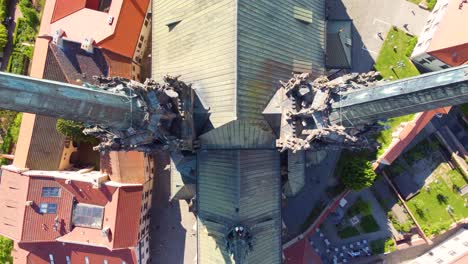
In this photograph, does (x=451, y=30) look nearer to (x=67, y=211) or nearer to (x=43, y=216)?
(x=67, y=211)

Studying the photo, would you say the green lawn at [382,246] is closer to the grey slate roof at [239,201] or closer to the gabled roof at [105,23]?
the grey slate roof at [239,201]

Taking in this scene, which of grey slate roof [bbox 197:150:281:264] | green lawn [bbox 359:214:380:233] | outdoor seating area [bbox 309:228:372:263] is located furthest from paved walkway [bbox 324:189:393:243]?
grey slate roof [bbox 197:150:281:264]

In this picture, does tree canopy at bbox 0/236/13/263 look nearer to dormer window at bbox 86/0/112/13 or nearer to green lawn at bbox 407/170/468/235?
dormer window at bbox 86/0/112/13

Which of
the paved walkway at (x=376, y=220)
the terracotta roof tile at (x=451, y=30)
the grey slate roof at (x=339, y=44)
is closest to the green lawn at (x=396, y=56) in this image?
the terracotta roof tile at (x=451, y=30)

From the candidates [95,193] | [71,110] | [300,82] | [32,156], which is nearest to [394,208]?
[300,82]

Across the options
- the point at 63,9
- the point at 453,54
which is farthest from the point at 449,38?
the point at 63,9

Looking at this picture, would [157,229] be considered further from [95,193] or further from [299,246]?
[299,246]
